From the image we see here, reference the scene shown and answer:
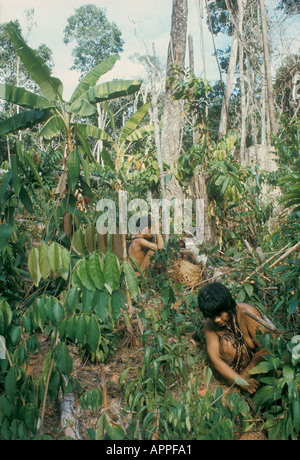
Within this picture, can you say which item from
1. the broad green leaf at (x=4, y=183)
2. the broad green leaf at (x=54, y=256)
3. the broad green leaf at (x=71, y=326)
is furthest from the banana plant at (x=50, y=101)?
the broad green leaf at (x=71, y=326)

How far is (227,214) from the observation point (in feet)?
17.1

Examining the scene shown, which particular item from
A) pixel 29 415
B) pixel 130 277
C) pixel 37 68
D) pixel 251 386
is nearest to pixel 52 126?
pixel 37 68

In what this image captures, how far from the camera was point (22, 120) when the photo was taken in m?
2.83

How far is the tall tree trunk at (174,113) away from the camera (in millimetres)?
6949

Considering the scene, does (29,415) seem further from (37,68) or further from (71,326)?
(37,68)

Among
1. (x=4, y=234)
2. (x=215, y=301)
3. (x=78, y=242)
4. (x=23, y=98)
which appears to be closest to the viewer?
(x=4, y=234)

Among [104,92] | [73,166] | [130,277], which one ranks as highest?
[104,92]

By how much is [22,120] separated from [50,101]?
39 cm

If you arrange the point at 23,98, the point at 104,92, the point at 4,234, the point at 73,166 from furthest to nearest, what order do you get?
the point at 104,92 < the point at 23,98 < the point at 73,166 < the point at 4,234

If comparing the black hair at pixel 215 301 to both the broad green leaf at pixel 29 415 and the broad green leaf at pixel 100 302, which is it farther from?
the broad green leaf at pixel 29 415

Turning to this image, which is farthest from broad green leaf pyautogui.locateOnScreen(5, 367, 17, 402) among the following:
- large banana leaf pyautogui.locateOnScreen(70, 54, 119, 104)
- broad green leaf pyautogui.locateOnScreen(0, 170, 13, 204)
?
large banana leaf pyautogui.locateOnScreen(70, 54, 119, 104)

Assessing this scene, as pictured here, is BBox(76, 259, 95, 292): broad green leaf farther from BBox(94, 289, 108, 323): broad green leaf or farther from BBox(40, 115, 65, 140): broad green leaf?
BBox(40, 115, 65, 140): broad green leaf

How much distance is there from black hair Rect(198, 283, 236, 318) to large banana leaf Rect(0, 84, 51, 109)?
1690 mm

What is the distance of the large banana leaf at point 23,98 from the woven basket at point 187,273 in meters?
2.36
